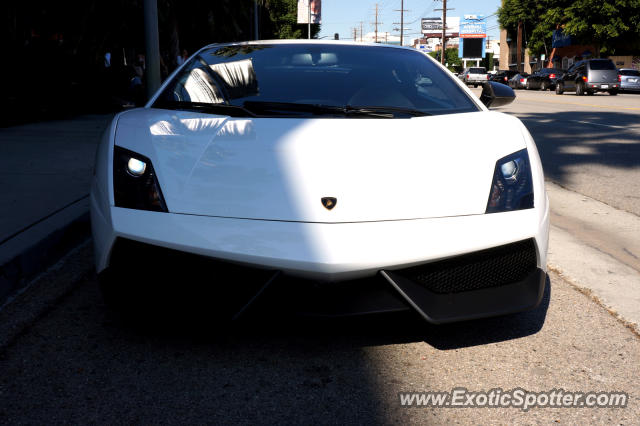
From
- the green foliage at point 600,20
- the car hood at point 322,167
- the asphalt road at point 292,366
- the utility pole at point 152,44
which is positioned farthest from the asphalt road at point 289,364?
the green foliage at point 600,20

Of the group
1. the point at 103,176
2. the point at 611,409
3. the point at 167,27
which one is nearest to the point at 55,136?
the point at 103,176

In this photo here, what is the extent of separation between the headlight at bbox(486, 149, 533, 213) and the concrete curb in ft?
8.10

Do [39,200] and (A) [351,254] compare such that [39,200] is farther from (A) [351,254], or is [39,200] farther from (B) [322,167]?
(A) [351,254]

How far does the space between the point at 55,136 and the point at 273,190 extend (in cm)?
854

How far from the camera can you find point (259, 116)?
10.00ft

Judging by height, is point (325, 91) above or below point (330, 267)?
above

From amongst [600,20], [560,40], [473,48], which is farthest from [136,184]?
[473,48]

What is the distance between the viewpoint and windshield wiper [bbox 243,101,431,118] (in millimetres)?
3109

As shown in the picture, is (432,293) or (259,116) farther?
(259,116)

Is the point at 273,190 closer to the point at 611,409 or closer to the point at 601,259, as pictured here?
the point at 611,409

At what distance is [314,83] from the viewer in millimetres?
3664

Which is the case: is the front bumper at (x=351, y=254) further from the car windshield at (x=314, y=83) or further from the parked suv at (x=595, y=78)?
the parked suv at (x=595, y=78)

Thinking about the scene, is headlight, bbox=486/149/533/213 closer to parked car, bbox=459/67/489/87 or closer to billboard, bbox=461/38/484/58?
parked car, bbox=459/67/489/87

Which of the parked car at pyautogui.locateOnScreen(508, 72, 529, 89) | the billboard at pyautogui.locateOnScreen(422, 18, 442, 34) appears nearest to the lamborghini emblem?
the parked car at pyautogui.locateOnScreen(508, 72, 529, 89)
